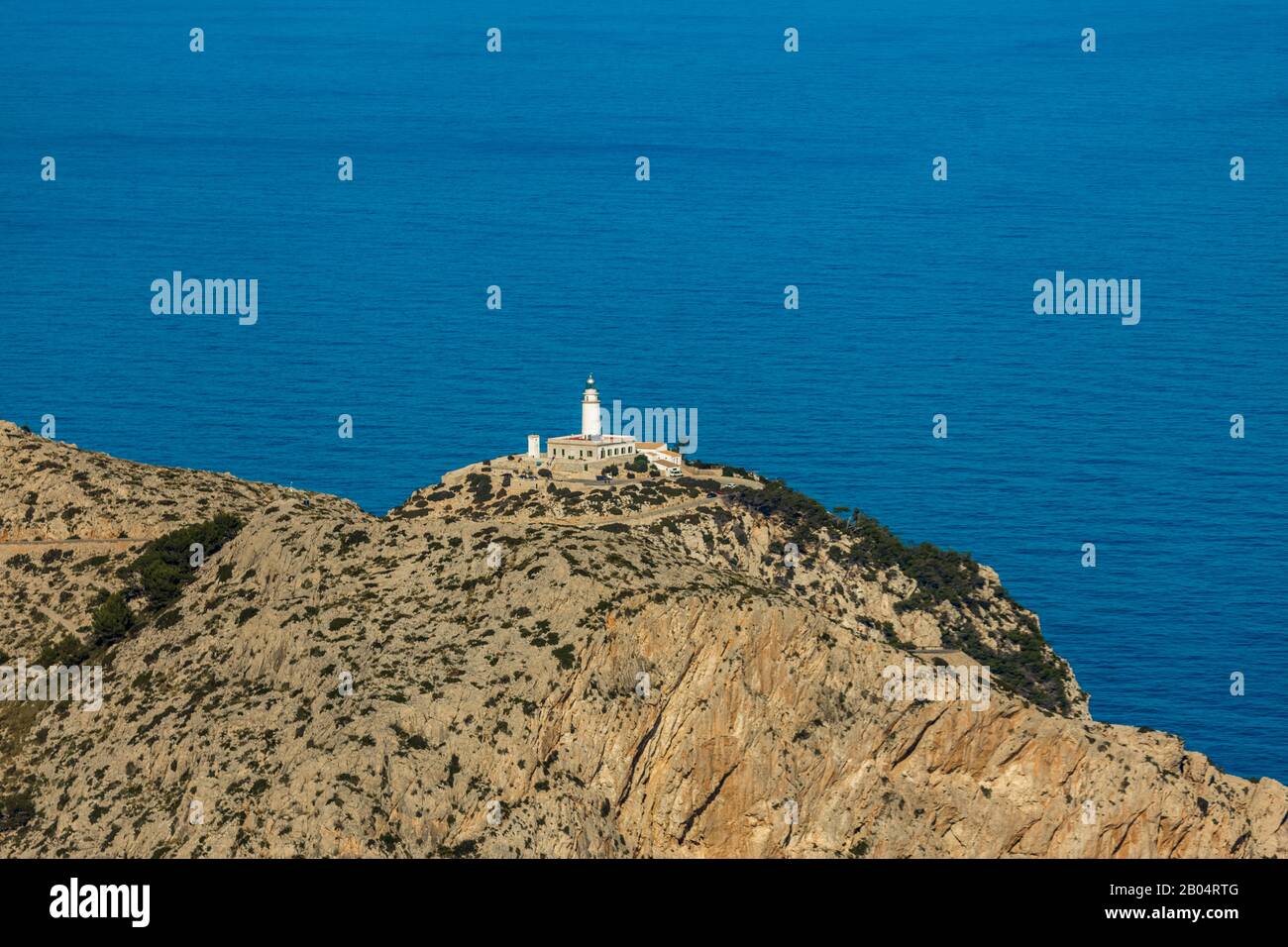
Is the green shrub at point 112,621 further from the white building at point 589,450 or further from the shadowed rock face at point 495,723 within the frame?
the white building at point 589,450

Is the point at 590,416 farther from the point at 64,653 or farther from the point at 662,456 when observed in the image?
the point at 64,653

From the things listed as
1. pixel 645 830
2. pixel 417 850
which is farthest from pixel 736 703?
pixel 417 850

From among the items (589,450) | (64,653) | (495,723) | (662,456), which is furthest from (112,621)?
(662,456)

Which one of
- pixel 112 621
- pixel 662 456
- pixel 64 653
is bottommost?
pixel 64 653

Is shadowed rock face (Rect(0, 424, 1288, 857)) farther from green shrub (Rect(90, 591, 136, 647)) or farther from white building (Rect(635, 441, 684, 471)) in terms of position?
white building (Rect(635, 441, 684, 471))

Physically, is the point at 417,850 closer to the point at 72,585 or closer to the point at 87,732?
the point at 87,732

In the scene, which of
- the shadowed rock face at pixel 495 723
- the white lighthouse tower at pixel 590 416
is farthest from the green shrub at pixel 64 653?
the white lighthouse tower at pixel 590 416
